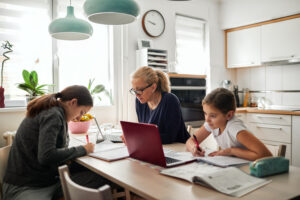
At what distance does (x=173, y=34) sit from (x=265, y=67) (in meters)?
1.59

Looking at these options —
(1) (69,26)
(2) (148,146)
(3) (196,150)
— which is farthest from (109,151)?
(1) (69,26)

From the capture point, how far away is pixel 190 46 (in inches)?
167

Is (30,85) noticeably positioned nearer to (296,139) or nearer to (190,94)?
(190,94)

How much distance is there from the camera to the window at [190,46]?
13.4 feet

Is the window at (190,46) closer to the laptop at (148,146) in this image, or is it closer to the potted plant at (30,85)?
the potted plant at (30,85)

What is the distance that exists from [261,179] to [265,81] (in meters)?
3.51

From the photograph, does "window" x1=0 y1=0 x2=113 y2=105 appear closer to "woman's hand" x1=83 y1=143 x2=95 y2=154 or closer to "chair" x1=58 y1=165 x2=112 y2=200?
"woman's hand" x1=83 y1=143 x2=95 y2=154

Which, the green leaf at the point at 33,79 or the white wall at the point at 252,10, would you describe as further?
the white wall at the point at 252,10

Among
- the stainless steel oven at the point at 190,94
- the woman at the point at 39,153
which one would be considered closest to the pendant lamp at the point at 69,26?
the woman at the point at 39,153

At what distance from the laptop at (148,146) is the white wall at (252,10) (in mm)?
3119

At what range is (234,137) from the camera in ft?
4.81

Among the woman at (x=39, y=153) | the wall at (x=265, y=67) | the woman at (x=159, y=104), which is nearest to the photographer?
the woman at (x=39, y=153)

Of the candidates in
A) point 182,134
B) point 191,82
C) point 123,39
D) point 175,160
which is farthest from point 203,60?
point 175,160

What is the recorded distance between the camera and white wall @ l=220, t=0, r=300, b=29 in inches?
142
